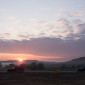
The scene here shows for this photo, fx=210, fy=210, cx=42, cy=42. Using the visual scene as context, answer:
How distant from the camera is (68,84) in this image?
29.5 meters

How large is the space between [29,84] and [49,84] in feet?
9.15

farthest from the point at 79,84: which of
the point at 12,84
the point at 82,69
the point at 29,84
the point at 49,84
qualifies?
the point at 82,69

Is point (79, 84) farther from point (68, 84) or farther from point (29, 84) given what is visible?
point (29, 84)

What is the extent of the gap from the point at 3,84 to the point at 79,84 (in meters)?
10.7

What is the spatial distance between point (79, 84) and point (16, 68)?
3862 centimetres

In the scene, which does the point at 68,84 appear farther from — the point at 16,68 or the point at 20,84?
the point at 16,68

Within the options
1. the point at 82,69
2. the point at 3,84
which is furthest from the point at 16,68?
the point at 3,84

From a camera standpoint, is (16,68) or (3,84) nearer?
(3,84)

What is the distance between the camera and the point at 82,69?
64.1 m

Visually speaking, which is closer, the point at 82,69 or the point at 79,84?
the point at 79,84

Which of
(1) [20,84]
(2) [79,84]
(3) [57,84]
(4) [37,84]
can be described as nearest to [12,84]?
(1) [20,84]

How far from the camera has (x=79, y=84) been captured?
29.5 meters

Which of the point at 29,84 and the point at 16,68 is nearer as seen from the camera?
the point at 29,84

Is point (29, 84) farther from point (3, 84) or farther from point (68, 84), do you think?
point (68, 84)
